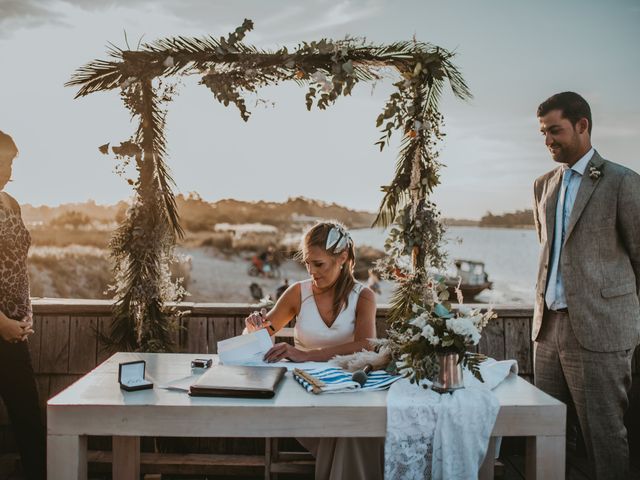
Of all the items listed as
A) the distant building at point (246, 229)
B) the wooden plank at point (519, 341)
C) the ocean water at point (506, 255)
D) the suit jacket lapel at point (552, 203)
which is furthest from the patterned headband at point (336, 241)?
the distant building at point (246, 229)

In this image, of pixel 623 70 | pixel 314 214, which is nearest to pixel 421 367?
pixel 623 70

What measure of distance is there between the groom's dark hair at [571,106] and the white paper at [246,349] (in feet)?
5.14

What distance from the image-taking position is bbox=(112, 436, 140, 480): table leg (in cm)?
261

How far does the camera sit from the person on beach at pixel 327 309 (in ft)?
9.01

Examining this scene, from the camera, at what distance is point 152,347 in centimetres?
321

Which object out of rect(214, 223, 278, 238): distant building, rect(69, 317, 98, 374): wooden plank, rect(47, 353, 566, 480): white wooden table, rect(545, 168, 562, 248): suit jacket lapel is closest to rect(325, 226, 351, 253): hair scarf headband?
rect(545, 168, 562, 248): suit jacket lapel

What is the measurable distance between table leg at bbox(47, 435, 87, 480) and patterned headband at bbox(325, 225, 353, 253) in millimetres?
1424

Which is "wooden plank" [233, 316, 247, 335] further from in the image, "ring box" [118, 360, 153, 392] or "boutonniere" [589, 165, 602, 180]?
"boutonniere" [589, 165, 602, 180]

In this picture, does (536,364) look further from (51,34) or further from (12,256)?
(51,34)

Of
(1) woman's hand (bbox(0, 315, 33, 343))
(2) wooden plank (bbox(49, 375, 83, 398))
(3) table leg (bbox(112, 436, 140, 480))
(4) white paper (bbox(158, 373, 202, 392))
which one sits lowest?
(3) table leg (bbox(112, 436, 140, 480))

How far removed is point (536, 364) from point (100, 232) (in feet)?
52.5

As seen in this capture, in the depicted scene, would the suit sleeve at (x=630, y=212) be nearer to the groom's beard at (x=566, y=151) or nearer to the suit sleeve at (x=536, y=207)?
the groom's beard at (x=566, y=151)

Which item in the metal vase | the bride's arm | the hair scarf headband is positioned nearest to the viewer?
the metal vase

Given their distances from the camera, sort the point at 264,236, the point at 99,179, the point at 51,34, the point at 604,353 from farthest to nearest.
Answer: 1. the point at 264,236
2. the point at 51,34
3. the point at 99,179
4. the point at 604,353
